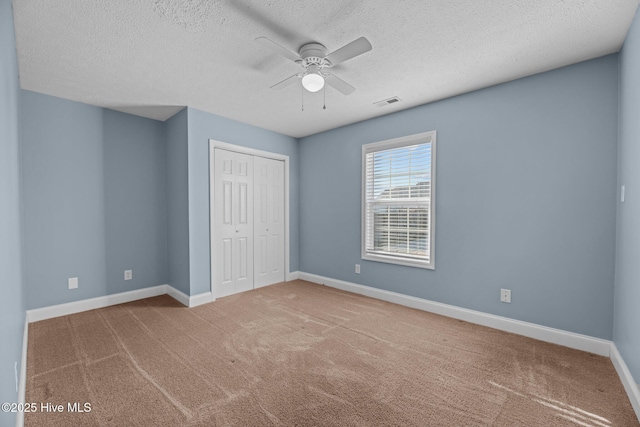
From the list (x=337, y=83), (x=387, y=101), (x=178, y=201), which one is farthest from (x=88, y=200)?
(x=387, y=101)

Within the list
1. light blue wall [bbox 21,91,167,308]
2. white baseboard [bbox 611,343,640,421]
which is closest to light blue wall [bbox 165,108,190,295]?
light blue wall [bbox 21,91,167,308]

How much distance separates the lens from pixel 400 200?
3662mm

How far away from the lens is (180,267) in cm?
376

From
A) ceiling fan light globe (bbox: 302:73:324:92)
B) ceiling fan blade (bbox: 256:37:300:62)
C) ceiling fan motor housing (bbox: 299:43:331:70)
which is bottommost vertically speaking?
ceiling fan light globe (bbox: 302:73:324:92)

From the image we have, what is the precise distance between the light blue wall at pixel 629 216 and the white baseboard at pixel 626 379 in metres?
0.05

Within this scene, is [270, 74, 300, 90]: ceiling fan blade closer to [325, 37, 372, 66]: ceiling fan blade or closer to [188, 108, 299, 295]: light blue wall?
[325, 37, 372, 66]: ceiling fan blade

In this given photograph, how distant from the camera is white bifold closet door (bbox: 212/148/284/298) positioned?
12.8 feet

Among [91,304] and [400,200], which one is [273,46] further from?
[91,304]

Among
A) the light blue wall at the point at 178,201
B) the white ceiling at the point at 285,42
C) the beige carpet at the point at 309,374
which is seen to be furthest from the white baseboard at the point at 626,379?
the light blue wall at the point at 178,201

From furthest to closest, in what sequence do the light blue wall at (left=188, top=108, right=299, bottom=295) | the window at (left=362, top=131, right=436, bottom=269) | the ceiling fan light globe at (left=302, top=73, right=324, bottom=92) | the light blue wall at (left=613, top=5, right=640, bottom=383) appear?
the light blue wall at (left=188, top=108, right=299, bottom=295) < the window at (left=362, top=131, right=436, bottom=269) < the ceiling fan light globe at (left=302, top=73, right=324, bottom=92) < the light blue wall at (left=613, top=5, right=640, bottom=383)

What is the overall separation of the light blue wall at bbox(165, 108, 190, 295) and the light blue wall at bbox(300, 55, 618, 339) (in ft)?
8.77

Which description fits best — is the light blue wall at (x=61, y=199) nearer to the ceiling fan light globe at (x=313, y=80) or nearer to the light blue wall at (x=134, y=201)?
the light blue wall at (x=134, y=201)

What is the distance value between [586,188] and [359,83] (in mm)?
2253

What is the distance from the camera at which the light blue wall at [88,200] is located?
306 centimetres
